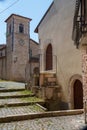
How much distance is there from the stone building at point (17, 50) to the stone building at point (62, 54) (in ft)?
34.1

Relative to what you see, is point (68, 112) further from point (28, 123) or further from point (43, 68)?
point (43, 68)

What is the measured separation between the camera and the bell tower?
25.6 metres

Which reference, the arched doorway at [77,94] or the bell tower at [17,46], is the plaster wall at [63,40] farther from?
the bell tower at [17,46]

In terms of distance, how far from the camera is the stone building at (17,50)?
25641 millimetres

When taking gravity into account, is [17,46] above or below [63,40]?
above

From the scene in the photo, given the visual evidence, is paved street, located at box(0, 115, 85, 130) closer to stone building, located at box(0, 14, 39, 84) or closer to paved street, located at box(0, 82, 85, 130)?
paved street, located at box(0, 82, 85, 130)

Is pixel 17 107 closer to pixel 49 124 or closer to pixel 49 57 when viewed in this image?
pixel 49 124

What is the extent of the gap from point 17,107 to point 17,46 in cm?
1739

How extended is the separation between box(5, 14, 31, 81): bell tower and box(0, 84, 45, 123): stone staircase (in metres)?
11.7

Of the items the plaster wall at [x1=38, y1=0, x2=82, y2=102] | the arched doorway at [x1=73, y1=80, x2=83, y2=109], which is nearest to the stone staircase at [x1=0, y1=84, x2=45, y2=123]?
the arched doorway at [x1=73, y1=80, x2=83, y2=109]

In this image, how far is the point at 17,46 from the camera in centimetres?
2628

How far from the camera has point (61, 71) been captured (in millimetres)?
12664

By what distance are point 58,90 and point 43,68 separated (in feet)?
11.6

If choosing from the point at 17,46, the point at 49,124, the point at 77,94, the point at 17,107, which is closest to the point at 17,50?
the point at 17,46
